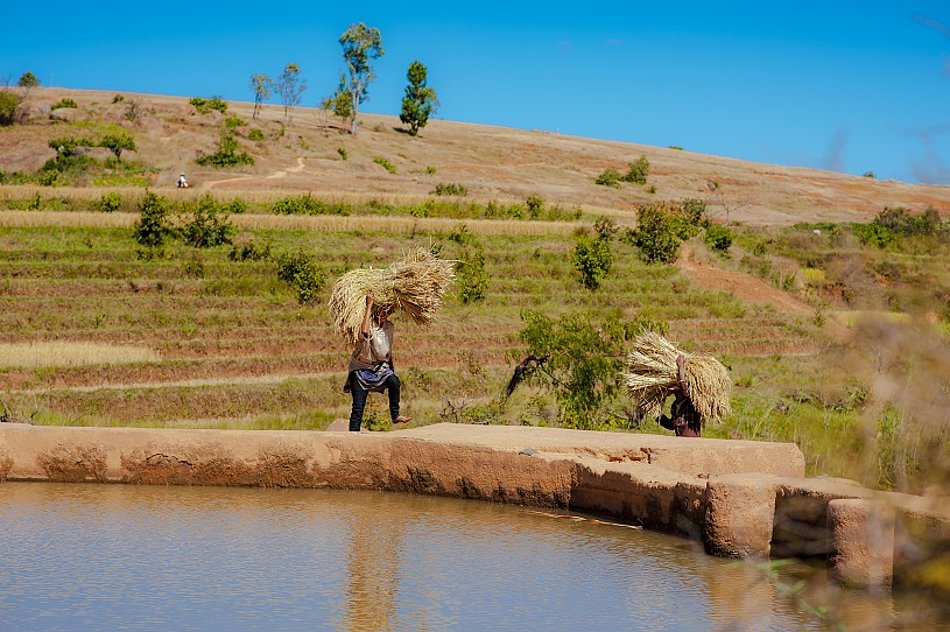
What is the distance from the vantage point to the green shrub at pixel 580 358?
1538 centimetres

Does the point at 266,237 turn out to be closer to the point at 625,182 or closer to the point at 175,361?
the point at 175,361

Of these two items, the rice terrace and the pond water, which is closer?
the rice terrace

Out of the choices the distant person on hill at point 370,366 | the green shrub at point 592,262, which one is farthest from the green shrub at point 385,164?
the distant person on hill at point 370,366

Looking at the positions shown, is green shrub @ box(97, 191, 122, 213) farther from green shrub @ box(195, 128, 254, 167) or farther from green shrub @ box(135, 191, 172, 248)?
green shrub @ box(195, 128, 254, 167)

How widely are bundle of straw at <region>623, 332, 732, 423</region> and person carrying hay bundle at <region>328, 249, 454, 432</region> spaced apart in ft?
6.64

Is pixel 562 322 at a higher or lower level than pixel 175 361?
higher

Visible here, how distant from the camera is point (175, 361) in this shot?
24.7 m

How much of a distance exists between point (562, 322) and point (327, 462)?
743cm

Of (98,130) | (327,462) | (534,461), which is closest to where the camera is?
(534,461)

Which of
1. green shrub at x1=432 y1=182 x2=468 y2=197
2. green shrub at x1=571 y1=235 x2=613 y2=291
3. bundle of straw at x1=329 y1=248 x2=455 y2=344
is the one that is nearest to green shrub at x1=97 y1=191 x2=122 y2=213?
green shrub at x1=571 y1=235 x2=613 y2=291

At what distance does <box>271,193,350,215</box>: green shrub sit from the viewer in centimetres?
4350

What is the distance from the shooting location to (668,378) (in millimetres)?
11719

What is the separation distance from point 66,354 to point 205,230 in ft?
36.1

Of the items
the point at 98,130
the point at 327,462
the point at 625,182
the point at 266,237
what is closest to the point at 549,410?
the point at 327,462
